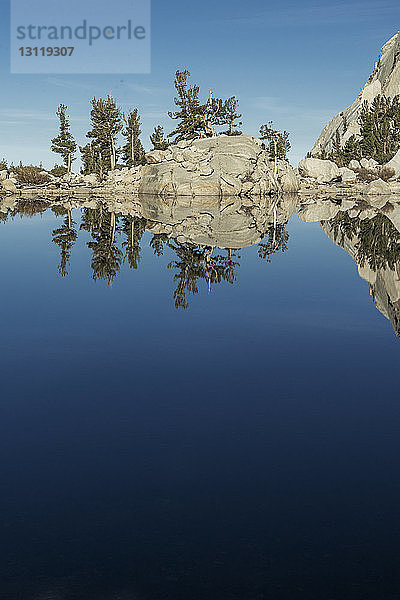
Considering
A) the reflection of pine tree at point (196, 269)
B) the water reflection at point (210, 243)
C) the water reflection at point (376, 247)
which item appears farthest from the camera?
the water reflection at point (210, 243)

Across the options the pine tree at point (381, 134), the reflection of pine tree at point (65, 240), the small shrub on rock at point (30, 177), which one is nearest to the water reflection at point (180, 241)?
the reflection of pine tree at point (65, 240)

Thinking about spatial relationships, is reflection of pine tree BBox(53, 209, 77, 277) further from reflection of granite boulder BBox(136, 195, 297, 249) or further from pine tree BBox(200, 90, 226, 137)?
pine tree BBox(200, 90, 226, 137)

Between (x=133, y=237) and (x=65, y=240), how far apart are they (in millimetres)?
3344

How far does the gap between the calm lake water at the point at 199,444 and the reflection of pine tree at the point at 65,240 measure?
440cm

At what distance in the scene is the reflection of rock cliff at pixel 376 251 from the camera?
1522 centimetres

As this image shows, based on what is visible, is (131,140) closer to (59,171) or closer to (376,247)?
(59,171)

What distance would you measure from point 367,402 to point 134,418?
3192mm

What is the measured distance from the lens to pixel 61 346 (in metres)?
11.1

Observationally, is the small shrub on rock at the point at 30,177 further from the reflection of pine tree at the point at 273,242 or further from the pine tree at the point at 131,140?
the reflection of pine tree at the point at 273,242

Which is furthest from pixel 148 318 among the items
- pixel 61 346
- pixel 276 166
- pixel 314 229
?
pixel 276 166

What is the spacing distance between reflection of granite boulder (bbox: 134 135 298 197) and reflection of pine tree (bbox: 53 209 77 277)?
3967 centimetres

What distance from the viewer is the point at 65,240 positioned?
97.0 feet

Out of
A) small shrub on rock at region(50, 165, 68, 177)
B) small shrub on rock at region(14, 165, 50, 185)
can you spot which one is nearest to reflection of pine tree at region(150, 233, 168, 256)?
small shrub on rock at region(14, 165, 50, 185)

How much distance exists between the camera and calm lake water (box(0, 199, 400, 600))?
462cm
